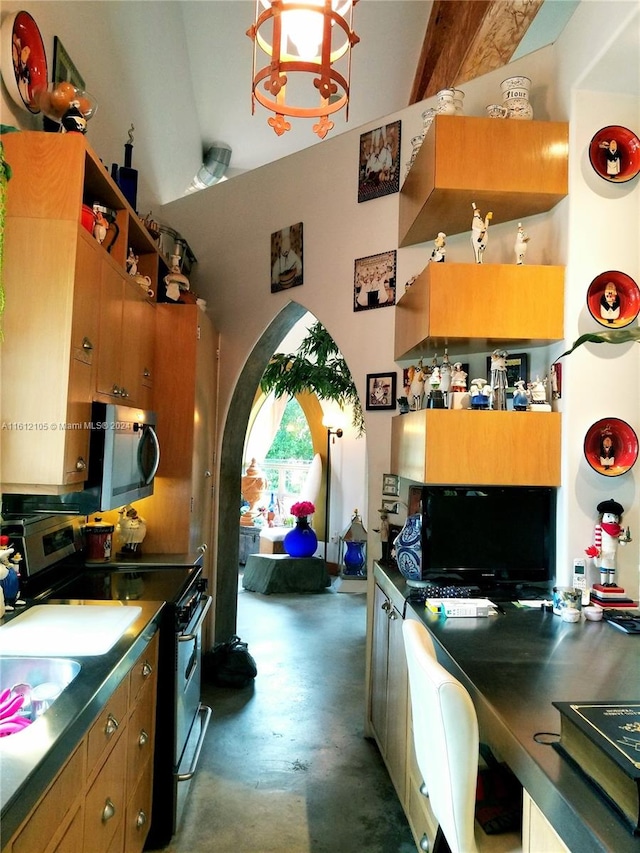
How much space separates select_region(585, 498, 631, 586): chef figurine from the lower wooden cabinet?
176 cm

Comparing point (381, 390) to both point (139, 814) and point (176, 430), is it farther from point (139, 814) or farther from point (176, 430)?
point (139, 814)

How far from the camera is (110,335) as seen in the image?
2311 mm

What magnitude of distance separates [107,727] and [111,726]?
0.03 m

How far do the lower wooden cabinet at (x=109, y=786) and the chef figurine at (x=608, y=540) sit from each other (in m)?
1.76

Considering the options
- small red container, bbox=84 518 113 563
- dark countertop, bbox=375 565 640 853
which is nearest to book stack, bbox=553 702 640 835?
dark countertop, bbox=375 565 640 853

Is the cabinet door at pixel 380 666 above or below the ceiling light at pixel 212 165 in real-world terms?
below

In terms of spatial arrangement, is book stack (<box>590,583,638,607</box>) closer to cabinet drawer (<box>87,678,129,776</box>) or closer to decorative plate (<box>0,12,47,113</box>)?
cabinet drawer (<box>87,678,129,776</box>)

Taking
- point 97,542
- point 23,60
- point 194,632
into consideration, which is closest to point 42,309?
point 23,60

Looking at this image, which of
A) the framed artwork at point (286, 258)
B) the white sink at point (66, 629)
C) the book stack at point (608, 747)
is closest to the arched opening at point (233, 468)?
the framed artwork at point (286, 258)

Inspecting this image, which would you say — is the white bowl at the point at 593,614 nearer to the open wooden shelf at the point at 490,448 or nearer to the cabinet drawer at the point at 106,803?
the open wooden shelf at the point at 490,448

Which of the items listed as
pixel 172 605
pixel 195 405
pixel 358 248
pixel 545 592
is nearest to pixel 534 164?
pixel 358 248

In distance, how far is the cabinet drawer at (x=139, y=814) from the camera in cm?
183

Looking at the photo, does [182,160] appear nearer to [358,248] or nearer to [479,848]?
[358,248]

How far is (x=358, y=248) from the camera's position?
3.31 metres
